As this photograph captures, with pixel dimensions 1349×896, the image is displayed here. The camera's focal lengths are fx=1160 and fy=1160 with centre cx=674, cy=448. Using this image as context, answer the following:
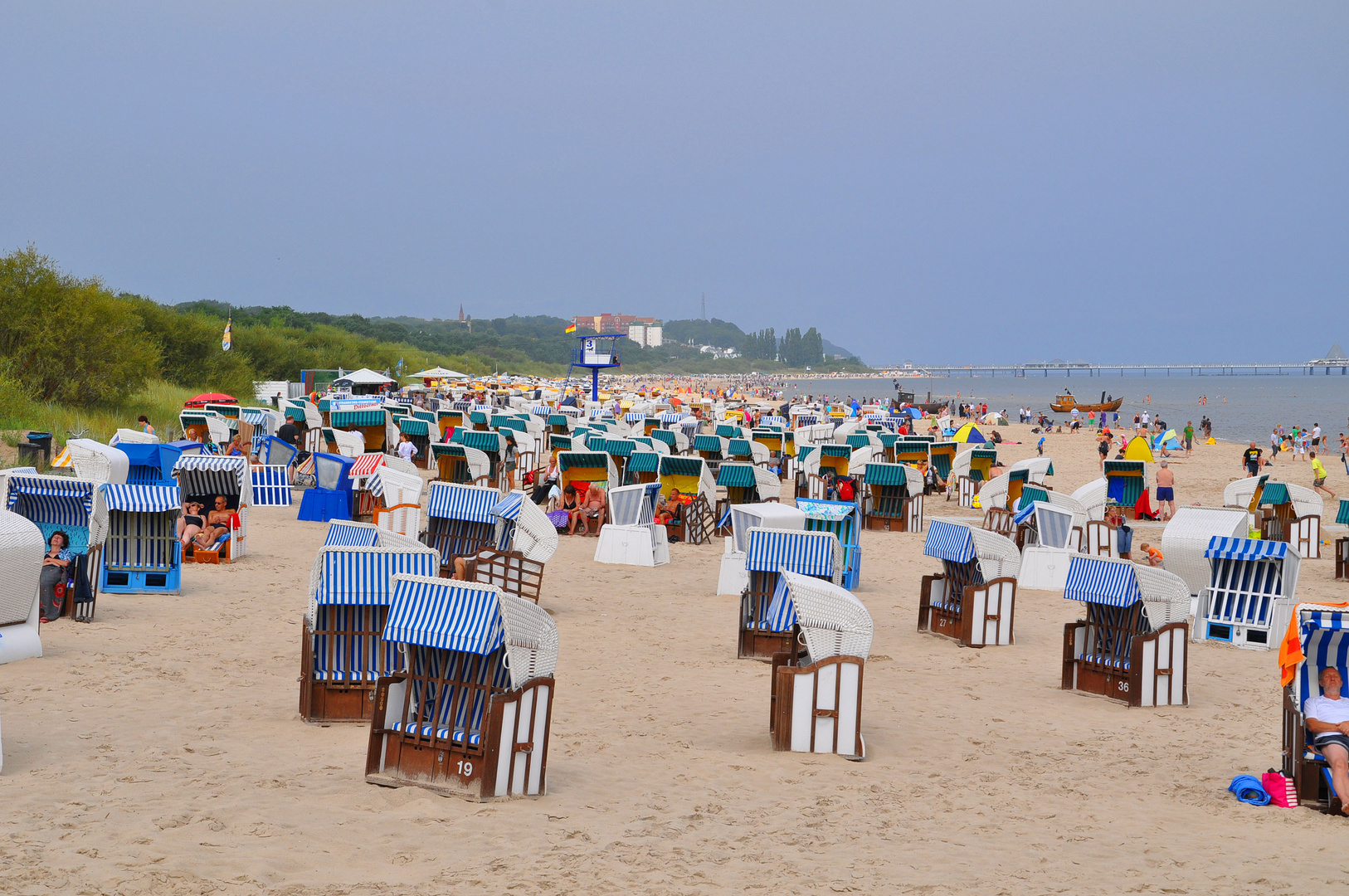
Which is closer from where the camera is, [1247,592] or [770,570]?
[770,570]

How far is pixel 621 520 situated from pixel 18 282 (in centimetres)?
2256

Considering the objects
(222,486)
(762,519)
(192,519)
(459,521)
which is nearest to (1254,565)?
(762,519)

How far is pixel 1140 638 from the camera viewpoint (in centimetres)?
798

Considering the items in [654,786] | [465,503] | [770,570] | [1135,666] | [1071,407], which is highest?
[1071,407]

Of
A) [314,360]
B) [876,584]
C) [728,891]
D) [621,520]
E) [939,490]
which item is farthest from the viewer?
[314,360]

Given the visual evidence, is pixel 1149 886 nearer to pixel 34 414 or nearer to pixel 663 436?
pixel 663 436

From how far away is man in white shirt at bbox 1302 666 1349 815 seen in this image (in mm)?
5473

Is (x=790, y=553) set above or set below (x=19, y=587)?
above

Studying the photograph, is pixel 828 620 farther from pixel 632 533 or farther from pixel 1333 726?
pixel 632 533

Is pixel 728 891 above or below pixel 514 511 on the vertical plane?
below

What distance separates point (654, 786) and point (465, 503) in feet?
18.7

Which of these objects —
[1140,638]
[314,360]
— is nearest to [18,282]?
[1140,638]

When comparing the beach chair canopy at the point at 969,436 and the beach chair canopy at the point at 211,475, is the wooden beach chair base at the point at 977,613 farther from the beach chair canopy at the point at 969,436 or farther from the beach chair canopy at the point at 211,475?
the beach chair canopy at the point at 969,436

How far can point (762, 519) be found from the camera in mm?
11625
